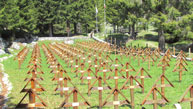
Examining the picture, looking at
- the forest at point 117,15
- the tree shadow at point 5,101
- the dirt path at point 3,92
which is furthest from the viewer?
the forest at point 117,15

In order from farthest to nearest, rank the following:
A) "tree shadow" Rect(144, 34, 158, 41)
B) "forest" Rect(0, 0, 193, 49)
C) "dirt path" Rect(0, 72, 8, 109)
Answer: "tree shadow" Rect(144, 34, 158, 41) < "forest" Rect(0, 0, 193, 49) < "dirt path" Rect(0, 72, 8, 109)

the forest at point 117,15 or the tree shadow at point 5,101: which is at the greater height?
the forest at point 117,15

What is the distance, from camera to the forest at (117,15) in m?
24.2

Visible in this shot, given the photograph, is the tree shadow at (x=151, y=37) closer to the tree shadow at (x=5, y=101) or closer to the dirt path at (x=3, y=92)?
the dirt path at (x=3, y=92)

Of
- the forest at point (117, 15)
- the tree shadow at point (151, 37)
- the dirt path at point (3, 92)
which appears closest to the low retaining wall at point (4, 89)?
the dirt path at point (3, 92)

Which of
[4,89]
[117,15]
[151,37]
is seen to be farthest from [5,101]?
[151,37]

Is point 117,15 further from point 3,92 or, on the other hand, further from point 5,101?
point 5,101

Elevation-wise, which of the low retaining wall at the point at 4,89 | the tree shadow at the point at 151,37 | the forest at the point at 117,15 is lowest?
the low retaining wall at the point at 4,89

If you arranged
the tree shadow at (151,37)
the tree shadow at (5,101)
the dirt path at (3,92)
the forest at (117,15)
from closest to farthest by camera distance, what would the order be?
the tree shadow at (5,101), the dirt path at (3,92), the forest at (117,15), the tree shadow at (151,37)

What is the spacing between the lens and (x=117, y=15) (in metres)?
36.2

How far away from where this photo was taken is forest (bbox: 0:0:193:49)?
953 inches

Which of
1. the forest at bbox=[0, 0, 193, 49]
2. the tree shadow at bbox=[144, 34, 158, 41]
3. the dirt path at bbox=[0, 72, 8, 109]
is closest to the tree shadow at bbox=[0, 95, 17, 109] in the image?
the dirt path at bbox=[0, 72, 8, 109]

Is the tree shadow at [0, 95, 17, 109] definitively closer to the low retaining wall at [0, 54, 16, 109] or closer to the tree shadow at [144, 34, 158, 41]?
the low retaining wall at [0, 54, 16, 109]

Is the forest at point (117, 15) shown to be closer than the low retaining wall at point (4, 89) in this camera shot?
No
